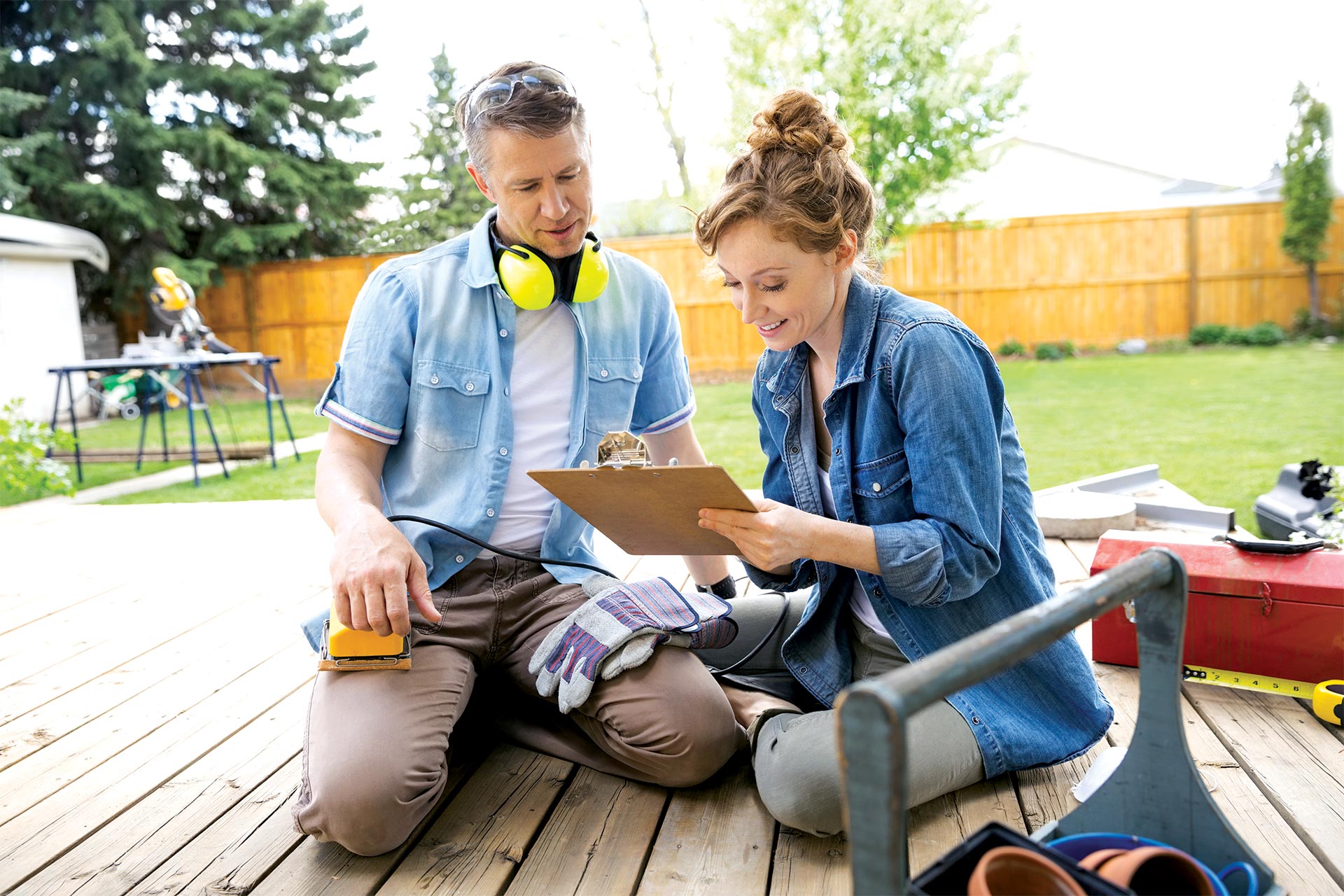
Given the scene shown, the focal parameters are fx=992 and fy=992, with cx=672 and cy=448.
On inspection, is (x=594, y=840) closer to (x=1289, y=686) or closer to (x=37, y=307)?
(x=1289, y=686)

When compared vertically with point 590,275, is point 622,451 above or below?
below

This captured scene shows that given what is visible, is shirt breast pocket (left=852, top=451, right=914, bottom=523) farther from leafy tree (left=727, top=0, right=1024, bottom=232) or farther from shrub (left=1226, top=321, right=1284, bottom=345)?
shrub (left=1226, top=321, right=1284, bottom=345)

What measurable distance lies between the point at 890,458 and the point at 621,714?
0.65 m

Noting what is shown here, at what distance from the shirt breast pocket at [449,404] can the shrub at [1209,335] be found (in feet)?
38.3

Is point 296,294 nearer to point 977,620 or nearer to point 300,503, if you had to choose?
point 300,503

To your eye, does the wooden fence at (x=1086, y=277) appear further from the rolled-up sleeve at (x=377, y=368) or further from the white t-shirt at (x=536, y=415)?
the rolled-up sleeve at (x=377, y=368)

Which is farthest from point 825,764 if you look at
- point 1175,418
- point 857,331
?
point 1175,418

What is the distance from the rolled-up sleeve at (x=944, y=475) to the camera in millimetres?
1543

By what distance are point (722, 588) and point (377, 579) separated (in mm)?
991

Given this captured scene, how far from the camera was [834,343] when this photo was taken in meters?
1.77

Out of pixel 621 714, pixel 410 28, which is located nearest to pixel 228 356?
pixel 621 714

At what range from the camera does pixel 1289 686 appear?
2.08 meters

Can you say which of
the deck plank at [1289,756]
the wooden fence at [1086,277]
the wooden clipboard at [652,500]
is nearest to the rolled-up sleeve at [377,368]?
the wooden clipboard at [652,500]

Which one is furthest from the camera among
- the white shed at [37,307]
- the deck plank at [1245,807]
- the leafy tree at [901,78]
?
the white shed at [37,307]
